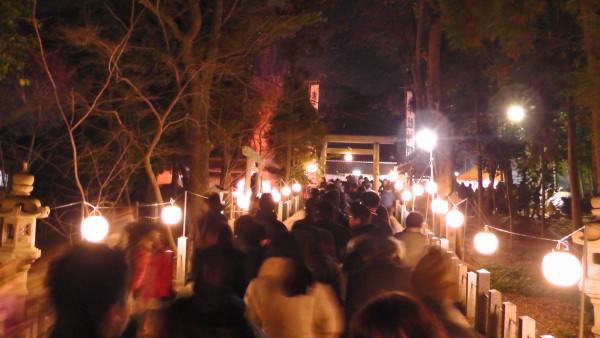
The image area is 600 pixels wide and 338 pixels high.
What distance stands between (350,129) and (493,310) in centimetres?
2705

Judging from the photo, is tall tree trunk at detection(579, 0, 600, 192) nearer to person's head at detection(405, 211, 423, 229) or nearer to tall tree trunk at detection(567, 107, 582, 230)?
person's head at detection(405, 211, 423, 229)

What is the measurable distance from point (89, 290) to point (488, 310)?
446 centimetres

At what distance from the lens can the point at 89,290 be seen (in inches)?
109

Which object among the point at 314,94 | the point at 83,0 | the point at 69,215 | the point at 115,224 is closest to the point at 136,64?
the point at 83,0

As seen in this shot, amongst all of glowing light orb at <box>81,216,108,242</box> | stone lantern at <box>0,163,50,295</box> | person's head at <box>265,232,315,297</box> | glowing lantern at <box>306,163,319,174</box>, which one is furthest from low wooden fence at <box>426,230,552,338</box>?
glowing lantern at <box>306,163,319,174</box>

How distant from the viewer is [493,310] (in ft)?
17.5

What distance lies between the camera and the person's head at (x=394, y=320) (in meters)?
1.96

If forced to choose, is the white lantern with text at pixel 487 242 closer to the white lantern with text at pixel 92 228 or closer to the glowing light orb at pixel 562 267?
the glowing light orb at pixel 562 267

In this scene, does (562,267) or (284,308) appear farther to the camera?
(562,267)

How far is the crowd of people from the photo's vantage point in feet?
8.02

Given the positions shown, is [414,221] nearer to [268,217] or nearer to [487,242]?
[487,242]

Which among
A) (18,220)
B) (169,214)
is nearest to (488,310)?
(169,214)

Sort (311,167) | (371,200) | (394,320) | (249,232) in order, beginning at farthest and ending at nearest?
(311,167)
(371,200)
(249,232)
(394,320)

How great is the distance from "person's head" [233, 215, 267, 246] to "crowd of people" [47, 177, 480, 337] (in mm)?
16
